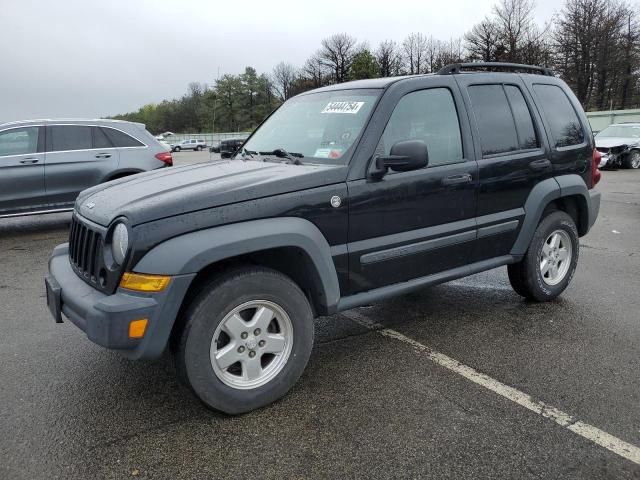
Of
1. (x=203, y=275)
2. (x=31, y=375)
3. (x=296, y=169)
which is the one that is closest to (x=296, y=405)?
(x=203, y=275)

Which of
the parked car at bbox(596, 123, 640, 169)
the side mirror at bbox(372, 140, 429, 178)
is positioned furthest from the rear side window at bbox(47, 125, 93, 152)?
the parked car at bbox(596, 123, 640, 169)

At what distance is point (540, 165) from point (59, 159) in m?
7.05

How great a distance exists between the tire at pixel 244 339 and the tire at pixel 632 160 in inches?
766

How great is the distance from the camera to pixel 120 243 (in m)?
2.81

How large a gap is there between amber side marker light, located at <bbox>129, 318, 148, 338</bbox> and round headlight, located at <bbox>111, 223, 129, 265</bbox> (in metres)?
0.34

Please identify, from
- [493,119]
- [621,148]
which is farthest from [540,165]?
[621,148]

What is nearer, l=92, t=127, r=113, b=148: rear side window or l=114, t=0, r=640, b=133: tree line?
l=92, t=127, r=113, b=148: rear side window

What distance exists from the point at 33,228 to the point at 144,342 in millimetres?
7756

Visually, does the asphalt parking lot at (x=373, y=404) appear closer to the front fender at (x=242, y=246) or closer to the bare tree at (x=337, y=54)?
the front fender at (x=242, y=246)

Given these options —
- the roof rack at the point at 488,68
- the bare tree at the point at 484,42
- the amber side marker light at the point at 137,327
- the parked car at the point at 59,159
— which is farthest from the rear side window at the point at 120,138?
the bare tree at the point at 484,42

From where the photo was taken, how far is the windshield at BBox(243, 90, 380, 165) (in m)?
3.56

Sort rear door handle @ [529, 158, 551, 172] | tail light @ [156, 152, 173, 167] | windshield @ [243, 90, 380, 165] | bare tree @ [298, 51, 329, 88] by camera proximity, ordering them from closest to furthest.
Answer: windshield @ [243, 90, 380, 165], rear door handle @ [529, 158, 551, 172], tail light @ [156, 152, 173, 167], bare tree @ [298, 51, 329, 88]

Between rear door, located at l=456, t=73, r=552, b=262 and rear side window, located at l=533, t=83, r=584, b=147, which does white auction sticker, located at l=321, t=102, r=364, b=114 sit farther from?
rear side window, located at l=533, t=83, r=584, b=147

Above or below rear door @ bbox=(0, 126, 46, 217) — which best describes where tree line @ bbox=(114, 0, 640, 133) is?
above
